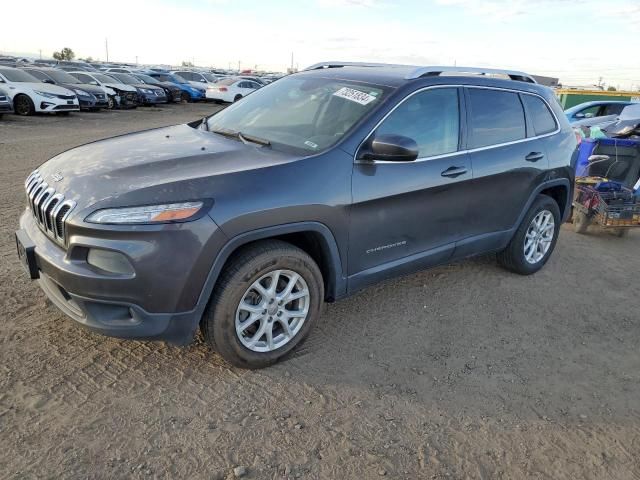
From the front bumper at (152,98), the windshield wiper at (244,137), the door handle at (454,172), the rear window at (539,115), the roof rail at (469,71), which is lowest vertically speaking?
the front bumper at (152,98)

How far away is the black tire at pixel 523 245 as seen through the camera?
4660 millimetres

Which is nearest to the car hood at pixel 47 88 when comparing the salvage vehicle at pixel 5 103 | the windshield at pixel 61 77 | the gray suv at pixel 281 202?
the salvage vehicle at pixel 5 103

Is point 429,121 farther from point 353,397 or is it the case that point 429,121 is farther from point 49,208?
point 49,208

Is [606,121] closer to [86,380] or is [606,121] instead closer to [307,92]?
[307,92]

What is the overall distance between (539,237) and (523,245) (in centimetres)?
30

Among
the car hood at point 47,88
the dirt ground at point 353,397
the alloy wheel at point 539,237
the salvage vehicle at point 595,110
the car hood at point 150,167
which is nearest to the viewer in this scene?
the dirt ground at point 353,397

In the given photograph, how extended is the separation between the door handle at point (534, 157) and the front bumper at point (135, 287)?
293 centimetres

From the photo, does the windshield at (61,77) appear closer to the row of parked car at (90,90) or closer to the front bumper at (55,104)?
the row of parked car at (90,90)

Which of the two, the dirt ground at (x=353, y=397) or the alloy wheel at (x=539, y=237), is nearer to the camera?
the dirt ground at (x=353, y=397)

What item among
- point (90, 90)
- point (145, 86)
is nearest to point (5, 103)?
point (90, 90)

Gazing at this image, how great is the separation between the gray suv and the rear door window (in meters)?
0.01

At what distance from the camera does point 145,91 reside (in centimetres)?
2192

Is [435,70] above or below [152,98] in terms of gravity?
above

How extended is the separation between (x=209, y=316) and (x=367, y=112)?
1.65 m
